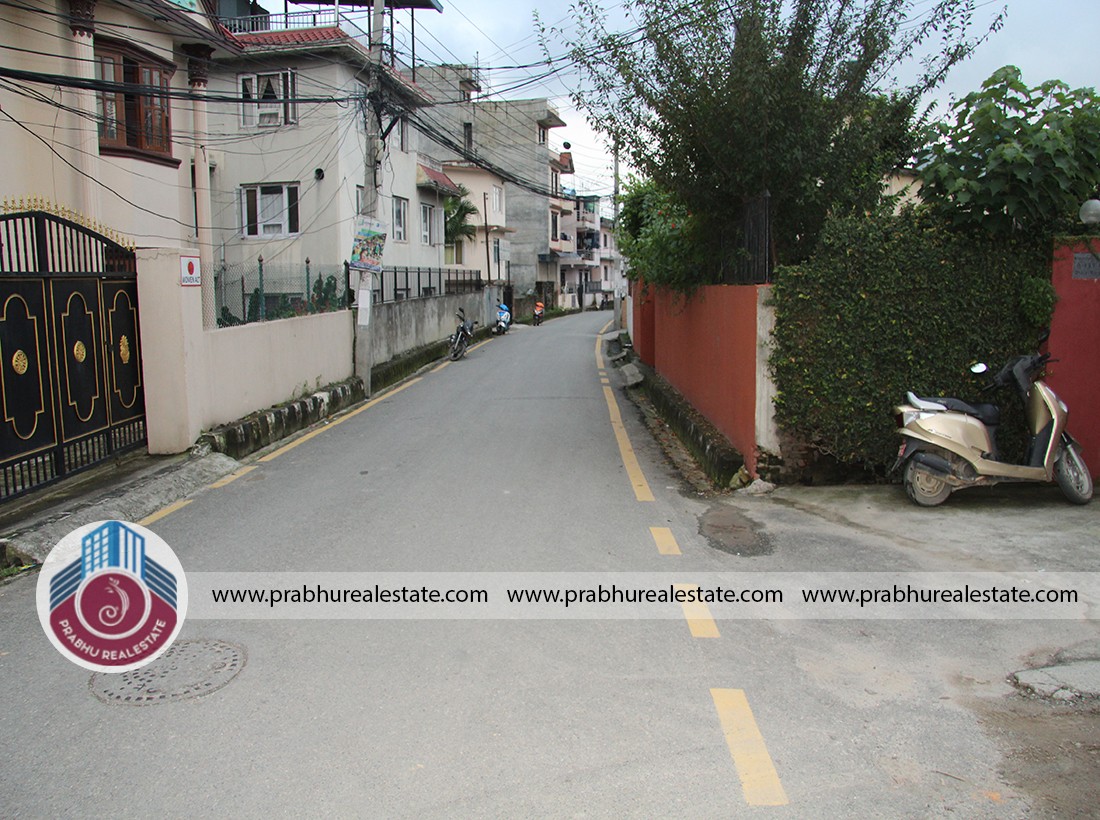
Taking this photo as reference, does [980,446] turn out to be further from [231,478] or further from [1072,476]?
[231,478]

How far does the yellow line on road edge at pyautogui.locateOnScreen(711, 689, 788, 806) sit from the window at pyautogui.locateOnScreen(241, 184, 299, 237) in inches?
968

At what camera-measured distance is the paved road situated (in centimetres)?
361

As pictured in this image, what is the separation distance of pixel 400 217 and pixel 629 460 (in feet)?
80.5

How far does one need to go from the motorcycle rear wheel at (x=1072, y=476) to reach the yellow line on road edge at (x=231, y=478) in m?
8.11

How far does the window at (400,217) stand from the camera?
32562 mm

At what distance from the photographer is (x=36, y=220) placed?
8.05 m

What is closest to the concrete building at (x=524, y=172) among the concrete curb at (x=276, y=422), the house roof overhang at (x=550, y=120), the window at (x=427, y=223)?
the house roof overhang at (x=550, y=120)

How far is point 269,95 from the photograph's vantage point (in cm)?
2678

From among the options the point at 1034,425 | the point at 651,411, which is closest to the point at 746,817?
the point at 1034,425

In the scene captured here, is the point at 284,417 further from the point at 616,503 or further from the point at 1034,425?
the point at 1034,425

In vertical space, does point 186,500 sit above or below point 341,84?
below

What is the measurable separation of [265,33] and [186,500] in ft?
72.0

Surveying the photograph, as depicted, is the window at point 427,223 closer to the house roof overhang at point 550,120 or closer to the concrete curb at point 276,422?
the concrete curb at point 276,422

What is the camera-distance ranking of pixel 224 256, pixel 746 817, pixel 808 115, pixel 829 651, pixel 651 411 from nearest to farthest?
pixel 746 817 → pixel 829 651 → pixel 808 115 → pixel 651 411 → pixel 224 256
